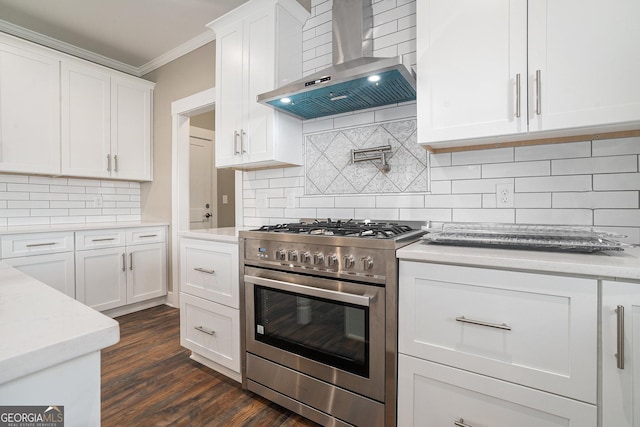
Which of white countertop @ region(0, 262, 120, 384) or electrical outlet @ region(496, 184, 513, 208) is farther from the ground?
electrical outlet @ region(496, 184, 513, 208)

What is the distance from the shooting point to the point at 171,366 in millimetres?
2207

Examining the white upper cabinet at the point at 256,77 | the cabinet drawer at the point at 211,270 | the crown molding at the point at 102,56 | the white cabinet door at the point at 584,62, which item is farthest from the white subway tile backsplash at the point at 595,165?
the crown molding at the point at 102,56

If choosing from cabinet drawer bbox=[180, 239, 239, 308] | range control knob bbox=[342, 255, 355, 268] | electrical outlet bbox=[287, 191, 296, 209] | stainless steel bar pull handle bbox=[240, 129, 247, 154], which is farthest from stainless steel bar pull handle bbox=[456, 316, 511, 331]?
stainless steel bar pull handle bbox=[240, 129, 247, 154]

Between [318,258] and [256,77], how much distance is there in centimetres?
146

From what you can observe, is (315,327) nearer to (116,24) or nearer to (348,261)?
(348,261)

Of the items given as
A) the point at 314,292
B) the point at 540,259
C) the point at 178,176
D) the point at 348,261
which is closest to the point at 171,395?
the point at 314,292

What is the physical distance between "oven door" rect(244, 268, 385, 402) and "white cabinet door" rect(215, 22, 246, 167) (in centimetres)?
104

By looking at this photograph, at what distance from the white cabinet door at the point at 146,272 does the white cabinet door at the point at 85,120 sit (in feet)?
3.00

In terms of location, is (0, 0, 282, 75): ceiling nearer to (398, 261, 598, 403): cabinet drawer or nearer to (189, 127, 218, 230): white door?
(189, 127, 218, 230): white door

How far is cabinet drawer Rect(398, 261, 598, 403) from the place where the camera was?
3.29 feet

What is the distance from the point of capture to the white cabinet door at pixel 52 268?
257cm

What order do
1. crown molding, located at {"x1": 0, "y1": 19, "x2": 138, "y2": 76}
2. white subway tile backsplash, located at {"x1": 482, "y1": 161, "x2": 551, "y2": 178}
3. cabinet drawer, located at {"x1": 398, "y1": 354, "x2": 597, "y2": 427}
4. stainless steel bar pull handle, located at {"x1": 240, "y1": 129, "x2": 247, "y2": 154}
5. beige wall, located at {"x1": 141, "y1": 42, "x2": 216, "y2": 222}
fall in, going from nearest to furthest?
1. cabinet drawer, located at {"x1": 398, "y1": 354, "x2": 597, "y2": 427}
2. white subway tile backsplash, located at {"x1": 482, "y1": 161, "x2": 551, "y2": 178}
3. stainless steel bar pull handle, located at {"x1": 240, "y1": 129, "x2": 247, "y2": 154}
4. crown molding, located at {"x1": 0, "y1": 19, "x2": 138, "y2": 76}
5. beige wall, located at {"x1": 141, "y1": 42, "x2": 216, "y2": 222}

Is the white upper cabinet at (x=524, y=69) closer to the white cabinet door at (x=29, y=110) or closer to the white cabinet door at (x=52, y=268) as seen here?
the white cabinet door at (x=52, y=268)

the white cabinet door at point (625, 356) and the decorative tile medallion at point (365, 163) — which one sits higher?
the decorative tile medallion at point (365, 163)
